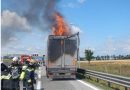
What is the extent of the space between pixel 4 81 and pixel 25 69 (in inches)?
88.9

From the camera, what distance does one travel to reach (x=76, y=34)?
29484mm

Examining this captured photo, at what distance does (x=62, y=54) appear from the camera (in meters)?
30.0

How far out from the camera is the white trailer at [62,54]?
29.6m

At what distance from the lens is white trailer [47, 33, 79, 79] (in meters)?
29.6

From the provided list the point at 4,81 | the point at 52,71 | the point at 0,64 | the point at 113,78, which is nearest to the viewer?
the point at 4,81

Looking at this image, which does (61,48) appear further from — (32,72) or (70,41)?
(32,72)

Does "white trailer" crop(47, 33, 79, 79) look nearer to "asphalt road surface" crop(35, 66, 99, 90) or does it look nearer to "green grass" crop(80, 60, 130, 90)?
"green grass" crop(80, 60, 130, 90)

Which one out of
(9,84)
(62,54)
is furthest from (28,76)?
(62,54)

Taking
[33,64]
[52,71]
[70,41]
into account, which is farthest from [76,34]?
[33,64]

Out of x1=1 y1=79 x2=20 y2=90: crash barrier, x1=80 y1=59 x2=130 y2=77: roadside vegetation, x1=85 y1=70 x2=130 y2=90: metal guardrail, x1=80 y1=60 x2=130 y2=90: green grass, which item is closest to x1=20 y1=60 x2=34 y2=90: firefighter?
x1=1 y1=79 x2=20 y2=90: crash barrier

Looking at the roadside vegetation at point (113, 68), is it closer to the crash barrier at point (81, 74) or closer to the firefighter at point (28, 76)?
the crash barrier at point (81, 74)

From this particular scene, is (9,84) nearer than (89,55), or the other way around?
(9,84)

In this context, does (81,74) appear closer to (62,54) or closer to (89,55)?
(62,54)

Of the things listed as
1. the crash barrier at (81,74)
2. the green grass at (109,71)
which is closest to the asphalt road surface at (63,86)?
the green grass at (109,71)
